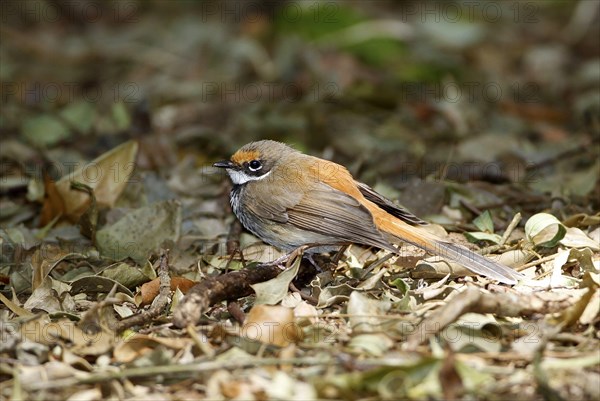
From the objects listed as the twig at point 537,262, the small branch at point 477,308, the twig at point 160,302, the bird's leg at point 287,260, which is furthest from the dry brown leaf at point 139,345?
the twig at point 537,262

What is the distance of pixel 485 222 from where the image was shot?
18.1 ft

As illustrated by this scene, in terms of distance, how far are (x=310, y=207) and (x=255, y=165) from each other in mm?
620

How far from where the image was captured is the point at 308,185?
5.65 meters

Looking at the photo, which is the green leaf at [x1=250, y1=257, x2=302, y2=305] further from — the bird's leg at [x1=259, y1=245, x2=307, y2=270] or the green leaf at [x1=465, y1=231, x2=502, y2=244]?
the green leaf at [x1=465, y1=231, x2=502, y2=244]

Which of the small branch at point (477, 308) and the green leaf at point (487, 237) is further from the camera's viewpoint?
the green leaf at point (487, 237)

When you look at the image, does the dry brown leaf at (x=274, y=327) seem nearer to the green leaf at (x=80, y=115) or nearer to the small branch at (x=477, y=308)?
→ the small branch at (x=477, y=308)

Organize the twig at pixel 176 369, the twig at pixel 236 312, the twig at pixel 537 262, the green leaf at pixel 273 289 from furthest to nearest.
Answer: the twig at pixel 537 262
the green leaf at pixel 273 289
the twig at pixel 236 312
the twig at pixel 176 369

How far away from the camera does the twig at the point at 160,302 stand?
4426 mm

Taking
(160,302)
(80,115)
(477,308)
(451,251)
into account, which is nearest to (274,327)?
(160,302)

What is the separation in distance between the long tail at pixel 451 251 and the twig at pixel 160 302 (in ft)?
4.61

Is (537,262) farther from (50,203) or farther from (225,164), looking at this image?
(50,203)

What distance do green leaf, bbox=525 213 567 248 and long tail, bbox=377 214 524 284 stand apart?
1.48 ft

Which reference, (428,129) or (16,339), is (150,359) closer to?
(16,339)

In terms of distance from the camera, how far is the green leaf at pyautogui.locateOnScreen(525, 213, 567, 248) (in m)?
5.03
